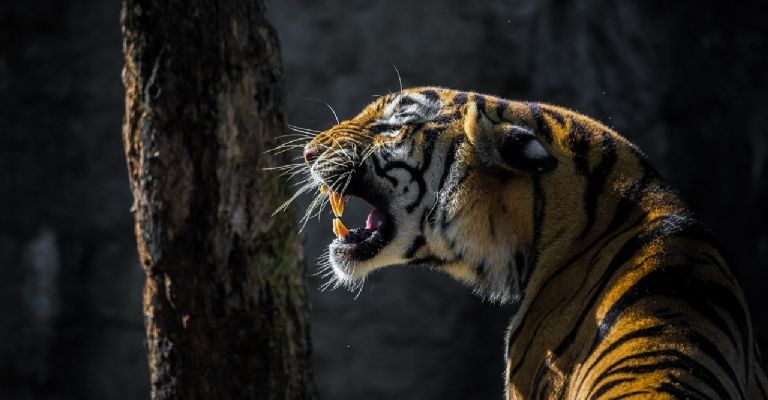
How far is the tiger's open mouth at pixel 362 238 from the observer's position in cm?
337

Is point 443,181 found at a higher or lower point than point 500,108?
lower

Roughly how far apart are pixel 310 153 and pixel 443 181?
54cm

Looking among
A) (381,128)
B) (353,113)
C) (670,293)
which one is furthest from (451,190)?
(353,113)

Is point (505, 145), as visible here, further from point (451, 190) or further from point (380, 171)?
point (380, 171)

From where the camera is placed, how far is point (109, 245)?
289 inches

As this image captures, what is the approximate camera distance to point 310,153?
3480 mm

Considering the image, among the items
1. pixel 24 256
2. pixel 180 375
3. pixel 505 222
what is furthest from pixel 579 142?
pixel 24 256

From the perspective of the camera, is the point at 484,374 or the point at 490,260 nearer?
the point at 490,260

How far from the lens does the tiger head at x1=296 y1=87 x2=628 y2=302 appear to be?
306 cm

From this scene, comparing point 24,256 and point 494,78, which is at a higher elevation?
point 494,78

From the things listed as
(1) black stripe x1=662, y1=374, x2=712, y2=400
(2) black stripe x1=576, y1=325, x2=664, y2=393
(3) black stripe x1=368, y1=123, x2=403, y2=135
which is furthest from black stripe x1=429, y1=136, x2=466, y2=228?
(1) black stripe x1=662, y1=374, x2=712, y2=400

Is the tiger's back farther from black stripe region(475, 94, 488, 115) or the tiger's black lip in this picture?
the tiger's black lip

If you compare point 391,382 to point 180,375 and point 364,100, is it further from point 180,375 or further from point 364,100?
point 180,375

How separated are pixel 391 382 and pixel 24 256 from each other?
2883 mm
